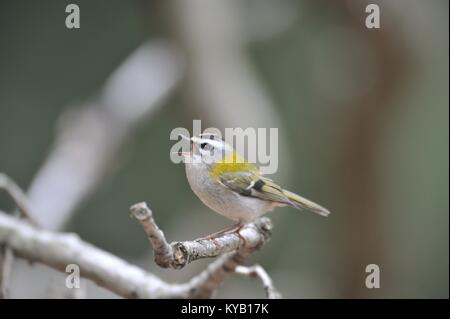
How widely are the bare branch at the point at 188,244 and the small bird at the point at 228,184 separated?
0.39ft

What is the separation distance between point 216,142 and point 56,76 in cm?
488

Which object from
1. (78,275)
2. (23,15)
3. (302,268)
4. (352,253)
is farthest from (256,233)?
(23,15)

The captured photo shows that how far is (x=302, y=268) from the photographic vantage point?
6.53 meters

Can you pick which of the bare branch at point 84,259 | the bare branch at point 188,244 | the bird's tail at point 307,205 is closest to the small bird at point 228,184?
the bird's tail at point 307,205

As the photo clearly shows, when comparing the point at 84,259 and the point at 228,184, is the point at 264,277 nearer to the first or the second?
the point at 228,184

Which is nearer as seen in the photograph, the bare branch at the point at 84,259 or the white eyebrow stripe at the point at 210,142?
the white eyebrow stripe at the point at 210,142

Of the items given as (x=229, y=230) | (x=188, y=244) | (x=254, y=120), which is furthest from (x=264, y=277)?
(x=254, y=120)

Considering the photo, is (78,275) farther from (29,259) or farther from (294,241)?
(294,241)

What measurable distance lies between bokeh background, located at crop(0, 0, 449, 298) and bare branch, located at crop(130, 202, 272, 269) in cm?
105

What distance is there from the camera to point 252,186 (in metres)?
2.64

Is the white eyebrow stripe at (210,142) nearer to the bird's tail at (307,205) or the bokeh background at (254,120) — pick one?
the bird's tail at (307,205)

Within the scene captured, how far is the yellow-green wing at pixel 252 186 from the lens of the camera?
2.53 meters

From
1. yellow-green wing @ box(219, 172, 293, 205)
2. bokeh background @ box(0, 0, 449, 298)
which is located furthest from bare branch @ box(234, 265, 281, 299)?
bokeh background @ box(0, 0, 449, 298)

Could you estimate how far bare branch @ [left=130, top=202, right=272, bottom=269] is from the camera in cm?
140
